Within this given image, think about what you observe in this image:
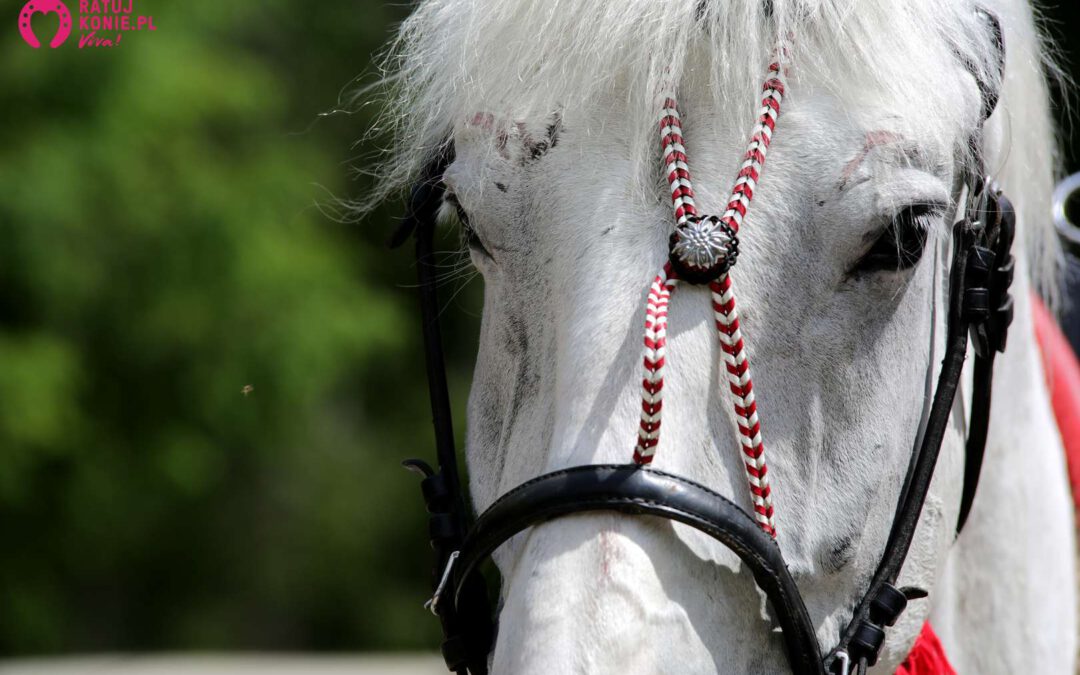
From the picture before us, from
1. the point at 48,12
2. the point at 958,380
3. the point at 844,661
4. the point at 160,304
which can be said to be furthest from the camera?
the point at 160,304

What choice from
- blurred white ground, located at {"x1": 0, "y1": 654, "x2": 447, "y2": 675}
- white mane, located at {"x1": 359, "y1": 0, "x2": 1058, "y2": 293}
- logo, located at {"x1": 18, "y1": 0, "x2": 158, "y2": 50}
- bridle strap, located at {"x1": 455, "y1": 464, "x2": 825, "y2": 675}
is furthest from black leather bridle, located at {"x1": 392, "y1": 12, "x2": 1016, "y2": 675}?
logo, located at {"x1": 18, "y1": 0, "x2": 158, "y2": 50}

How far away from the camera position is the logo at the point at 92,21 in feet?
20.6

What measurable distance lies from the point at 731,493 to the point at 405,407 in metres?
9.09

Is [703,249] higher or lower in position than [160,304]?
higher

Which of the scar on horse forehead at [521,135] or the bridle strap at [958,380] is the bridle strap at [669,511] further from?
the scar on horse forehead at [521,135]

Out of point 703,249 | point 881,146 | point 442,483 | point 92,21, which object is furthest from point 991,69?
point 92,21

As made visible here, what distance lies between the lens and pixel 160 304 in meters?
7.29

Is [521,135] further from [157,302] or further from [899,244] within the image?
[157,302]

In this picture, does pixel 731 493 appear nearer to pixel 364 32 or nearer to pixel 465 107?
pixel 465 107

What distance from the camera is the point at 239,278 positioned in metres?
7.38

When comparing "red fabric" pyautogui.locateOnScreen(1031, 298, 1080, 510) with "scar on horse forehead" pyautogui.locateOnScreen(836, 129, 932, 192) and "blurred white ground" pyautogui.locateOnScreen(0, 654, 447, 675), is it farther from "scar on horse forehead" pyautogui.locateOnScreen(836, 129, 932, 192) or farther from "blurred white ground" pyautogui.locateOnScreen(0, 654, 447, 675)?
"blurred white ground" pyautogui.locateOnScreen(0, 654, 447, 675)

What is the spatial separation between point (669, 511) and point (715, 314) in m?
0.24

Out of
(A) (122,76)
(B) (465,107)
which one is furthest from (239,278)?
(B) (465,107)

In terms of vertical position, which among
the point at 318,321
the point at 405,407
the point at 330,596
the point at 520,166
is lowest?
the point at 330,596
